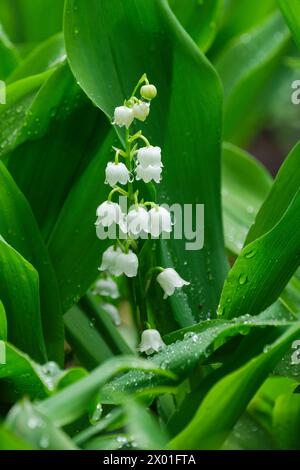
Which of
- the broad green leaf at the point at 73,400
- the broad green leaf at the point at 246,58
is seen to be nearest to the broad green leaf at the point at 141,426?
the broad green leaf at the point at 73,400

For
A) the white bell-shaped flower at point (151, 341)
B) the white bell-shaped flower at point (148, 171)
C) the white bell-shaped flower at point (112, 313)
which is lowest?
the white bell-shaped flower at point (112, 313)

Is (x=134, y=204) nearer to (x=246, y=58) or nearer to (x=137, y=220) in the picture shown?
(x=137, y=220)

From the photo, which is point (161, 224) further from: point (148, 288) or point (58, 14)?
point (58, 14)

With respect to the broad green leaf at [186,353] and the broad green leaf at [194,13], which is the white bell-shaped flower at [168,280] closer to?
the broad green leaf at [186,353]

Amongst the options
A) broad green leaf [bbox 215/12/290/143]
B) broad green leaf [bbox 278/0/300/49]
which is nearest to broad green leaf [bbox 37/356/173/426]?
broad green leaf [bbox 278/0/300/49]

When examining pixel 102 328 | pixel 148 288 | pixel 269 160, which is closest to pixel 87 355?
pixel 102 328

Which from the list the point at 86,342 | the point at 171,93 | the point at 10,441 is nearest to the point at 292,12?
the point at 171,93
